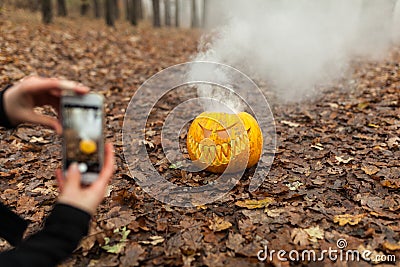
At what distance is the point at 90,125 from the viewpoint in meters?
1.70

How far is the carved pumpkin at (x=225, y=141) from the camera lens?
156 inches

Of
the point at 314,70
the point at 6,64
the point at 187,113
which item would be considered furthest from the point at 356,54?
the point at 6,64

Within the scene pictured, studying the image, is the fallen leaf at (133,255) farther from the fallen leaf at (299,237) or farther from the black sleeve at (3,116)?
the black sleeve at (3,116)

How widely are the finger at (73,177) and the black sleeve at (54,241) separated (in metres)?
0.10

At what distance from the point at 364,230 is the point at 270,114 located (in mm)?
3453

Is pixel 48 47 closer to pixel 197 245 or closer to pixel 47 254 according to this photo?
pixel 197 245

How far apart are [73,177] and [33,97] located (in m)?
0.52

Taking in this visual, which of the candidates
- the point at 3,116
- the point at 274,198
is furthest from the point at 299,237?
the point at 3,116

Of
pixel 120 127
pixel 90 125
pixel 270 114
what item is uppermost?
pixel 270 114

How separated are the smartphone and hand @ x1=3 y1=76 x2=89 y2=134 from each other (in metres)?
0.06

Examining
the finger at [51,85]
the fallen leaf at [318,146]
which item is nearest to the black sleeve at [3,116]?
the finger at [51,85]

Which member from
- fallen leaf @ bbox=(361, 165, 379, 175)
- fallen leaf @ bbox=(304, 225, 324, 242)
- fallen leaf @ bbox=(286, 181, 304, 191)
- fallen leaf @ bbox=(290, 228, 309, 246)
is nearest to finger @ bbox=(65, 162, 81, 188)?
fallen leaf @ bbox=(290, 228, 309, 246)

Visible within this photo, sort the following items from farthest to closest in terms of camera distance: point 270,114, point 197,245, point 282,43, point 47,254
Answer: point 282,43 < point 270,114 < point 197,245 < point 47,254

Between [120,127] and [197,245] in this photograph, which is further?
[120,127]
